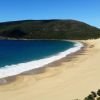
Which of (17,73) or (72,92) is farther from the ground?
(17,73)

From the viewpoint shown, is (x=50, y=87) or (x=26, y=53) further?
(x=26, y=53)

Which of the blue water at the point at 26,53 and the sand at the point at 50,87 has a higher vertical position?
the blue water at the point at 26,53

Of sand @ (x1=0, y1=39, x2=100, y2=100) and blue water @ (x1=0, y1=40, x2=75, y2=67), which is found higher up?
blue water @ (x1=0, y1=40, x2=75, y2=67)

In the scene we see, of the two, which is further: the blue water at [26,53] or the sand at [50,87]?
the blue water at [26,53]

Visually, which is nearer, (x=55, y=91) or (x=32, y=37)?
(x=55, y=91)

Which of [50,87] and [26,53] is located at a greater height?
[26,53]

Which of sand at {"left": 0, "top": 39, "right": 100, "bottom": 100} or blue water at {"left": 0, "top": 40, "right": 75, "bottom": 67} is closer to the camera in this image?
sand at {"left": 0, "top": 39, "right": 100, "bottom": 100}

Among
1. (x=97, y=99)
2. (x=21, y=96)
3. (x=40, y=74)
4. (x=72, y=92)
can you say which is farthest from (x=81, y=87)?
(x=40, y=74)

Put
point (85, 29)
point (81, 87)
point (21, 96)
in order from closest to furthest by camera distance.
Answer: point (21, 96)
point (81, 87)
point (85, 29)

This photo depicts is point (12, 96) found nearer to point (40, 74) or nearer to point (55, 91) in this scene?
point (55, 91)

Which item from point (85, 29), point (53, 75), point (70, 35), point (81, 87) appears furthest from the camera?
point (85, 29)

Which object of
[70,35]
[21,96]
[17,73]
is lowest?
[21,96]
